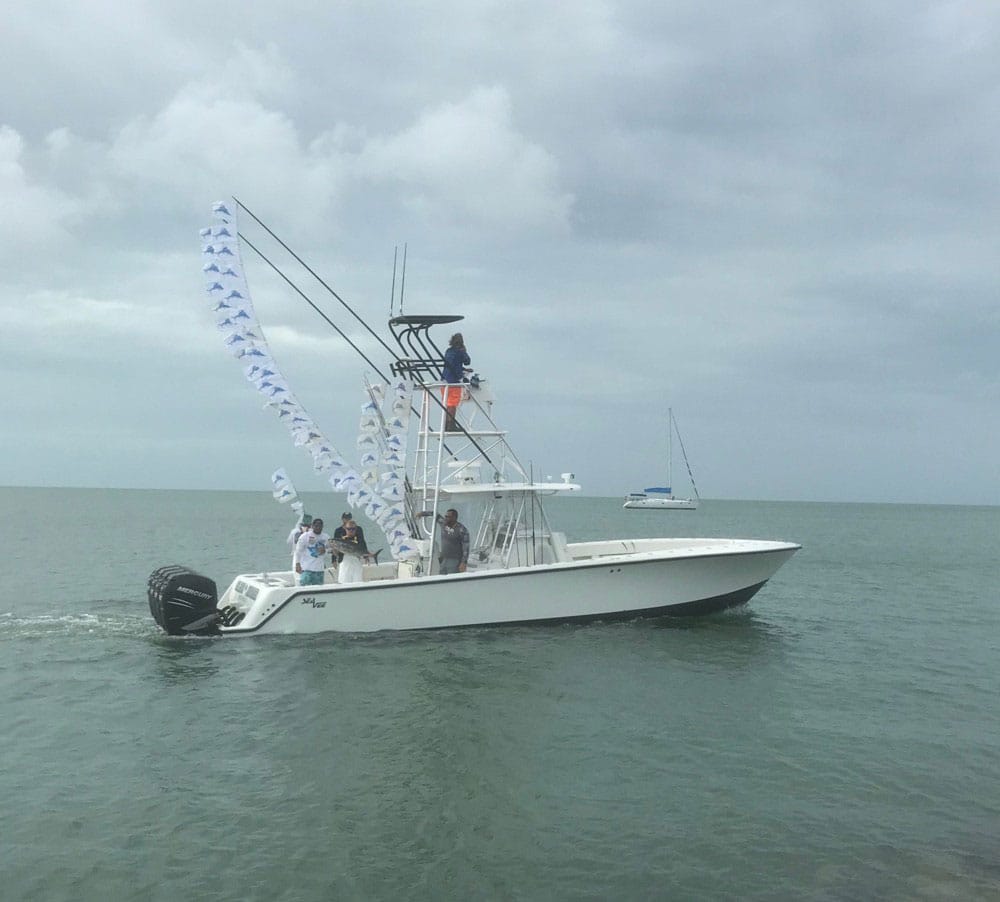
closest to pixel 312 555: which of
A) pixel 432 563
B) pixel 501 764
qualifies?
pixel 432 563

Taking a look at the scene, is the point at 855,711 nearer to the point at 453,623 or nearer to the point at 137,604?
the point at 453,623

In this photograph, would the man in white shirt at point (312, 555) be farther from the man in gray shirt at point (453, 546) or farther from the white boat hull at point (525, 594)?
the man in gray shirt at point (453, 546)

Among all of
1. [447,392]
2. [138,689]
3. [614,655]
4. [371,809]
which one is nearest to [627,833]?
[371,809]

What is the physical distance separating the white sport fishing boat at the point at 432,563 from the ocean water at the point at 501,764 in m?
0.45

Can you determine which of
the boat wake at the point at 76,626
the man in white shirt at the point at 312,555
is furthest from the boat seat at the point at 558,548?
the boat wake at the point at 76,626

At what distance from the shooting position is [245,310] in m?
15.3

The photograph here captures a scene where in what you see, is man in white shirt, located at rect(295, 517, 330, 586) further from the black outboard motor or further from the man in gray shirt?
the man in gray shirt

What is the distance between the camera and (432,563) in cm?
1723

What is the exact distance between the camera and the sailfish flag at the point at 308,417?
15.2 m

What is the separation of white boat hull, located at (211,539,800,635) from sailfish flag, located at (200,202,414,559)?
1.29 metres

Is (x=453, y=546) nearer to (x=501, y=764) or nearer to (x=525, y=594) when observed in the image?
(x=525, y=594)

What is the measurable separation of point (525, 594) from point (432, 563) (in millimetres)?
1890

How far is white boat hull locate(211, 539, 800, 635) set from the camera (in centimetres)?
1591

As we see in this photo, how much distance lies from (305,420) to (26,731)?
6643mm
